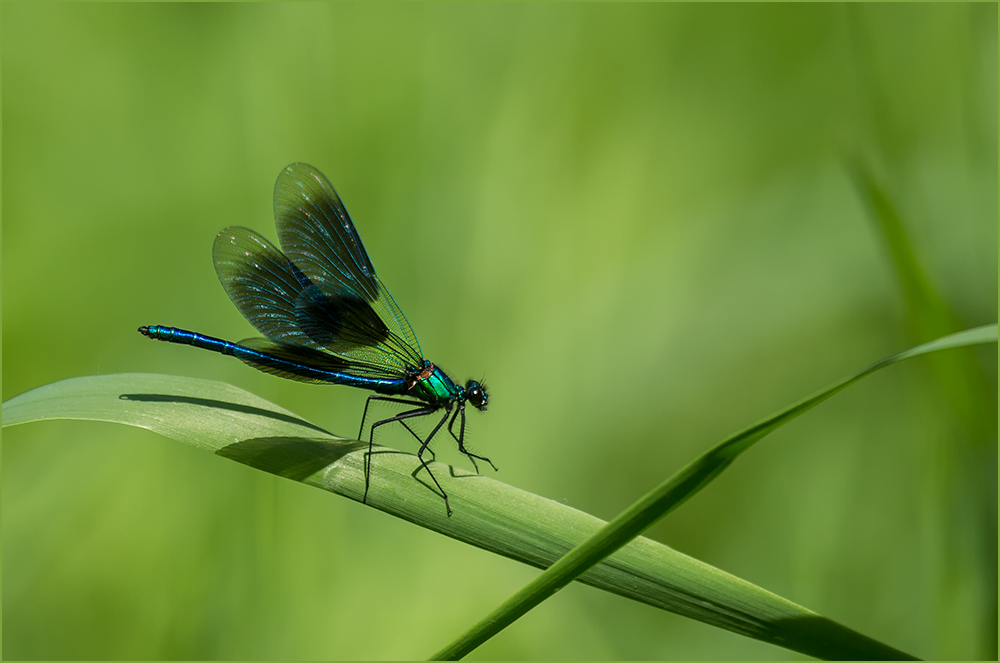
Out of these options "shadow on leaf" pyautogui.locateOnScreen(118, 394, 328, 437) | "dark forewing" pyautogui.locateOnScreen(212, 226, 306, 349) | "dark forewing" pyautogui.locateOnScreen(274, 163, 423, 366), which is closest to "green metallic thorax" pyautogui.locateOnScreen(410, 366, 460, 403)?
"dark forewing" pyautogui.locateOnScreen(274, 163, 423, 366)

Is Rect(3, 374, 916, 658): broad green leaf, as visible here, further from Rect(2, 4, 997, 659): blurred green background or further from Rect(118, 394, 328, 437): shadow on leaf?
Rect(2, 4, 997, 659): blurred green background

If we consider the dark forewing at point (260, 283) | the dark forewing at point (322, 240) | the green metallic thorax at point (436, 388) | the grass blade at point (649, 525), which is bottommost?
the grass blade at point (649, 525)

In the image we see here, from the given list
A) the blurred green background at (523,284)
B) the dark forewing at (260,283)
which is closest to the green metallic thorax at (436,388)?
the dark forewing at (260,283)

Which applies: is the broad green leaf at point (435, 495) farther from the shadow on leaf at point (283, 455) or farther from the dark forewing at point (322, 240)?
the dark forewing at point (322, 240)

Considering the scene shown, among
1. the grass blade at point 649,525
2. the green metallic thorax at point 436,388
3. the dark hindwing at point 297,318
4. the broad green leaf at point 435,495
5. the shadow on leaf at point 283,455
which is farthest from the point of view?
the green metallic thorax at point 436,388

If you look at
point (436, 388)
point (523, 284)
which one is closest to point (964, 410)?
point (436, 388)

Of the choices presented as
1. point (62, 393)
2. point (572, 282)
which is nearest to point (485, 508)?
point (62, 393)
